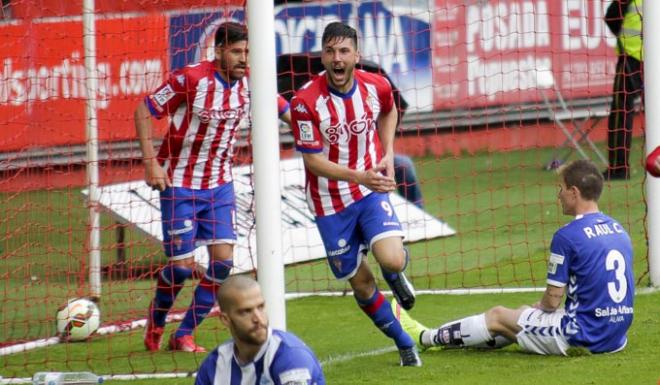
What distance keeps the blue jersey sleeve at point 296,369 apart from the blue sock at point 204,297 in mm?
3401

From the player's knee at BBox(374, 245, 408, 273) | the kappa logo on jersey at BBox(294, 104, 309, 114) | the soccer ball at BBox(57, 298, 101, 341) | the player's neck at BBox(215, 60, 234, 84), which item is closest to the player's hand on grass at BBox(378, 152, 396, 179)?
the player's knee at BBox(374, 245, 408, 273)

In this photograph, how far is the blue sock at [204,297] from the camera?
27.3ft

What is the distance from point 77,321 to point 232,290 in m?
3.86

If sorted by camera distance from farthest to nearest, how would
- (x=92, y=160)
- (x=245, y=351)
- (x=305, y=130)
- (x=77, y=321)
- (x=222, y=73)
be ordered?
(x=92, y=160) → (x=77, y=321) → (x=222, y=73) → (x=305, y=130) → (x=245, y=351)

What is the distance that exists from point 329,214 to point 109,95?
526cm

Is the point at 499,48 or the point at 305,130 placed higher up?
the point at 499,48

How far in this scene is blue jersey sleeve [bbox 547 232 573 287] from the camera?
6973 mm

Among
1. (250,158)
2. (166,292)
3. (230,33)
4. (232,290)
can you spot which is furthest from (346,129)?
(232,290)

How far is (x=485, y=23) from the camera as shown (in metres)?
16.1

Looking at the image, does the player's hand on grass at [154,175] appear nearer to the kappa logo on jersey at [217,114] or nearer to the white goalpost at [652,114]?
the kappa logo on jersey at [217,114]

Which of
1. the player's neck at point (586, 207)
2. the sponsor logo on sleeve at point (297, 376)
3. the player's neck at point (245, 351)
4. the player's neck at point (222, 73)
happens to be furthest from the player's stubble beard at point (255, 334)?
the player's neck at point (222, 73)

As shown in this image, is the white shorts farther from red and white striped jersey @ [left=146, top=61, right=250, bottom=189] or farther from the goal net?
red and white striped jersey @ [left=146, top=61, right=250, bottom=189]

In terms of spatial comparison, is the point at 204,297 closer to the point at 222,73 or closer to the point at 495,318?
the point at 222,73

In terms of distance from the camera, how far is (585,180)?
7.04 m
